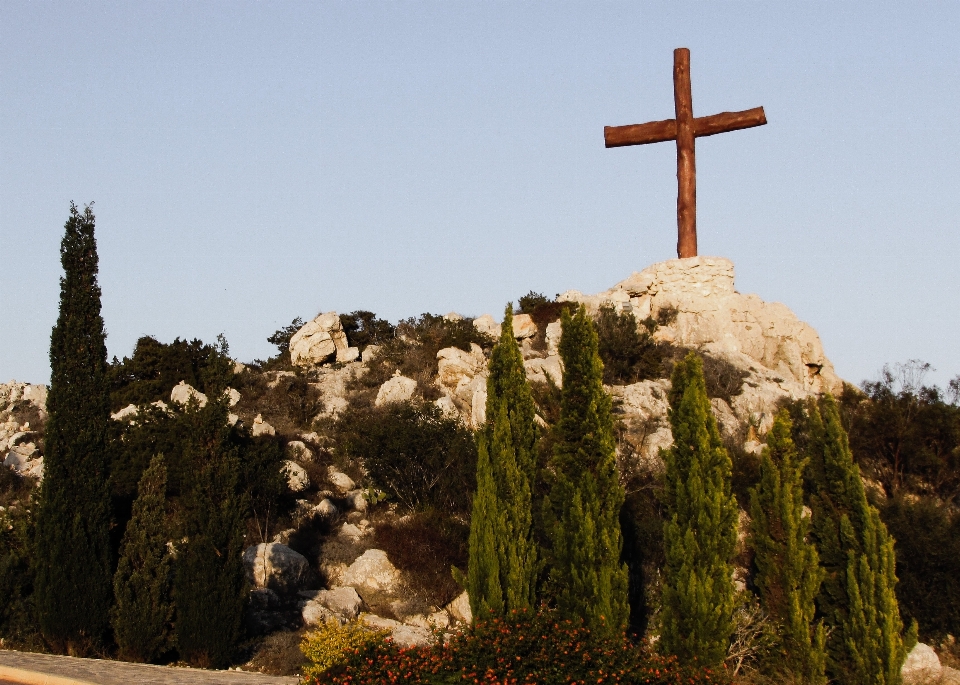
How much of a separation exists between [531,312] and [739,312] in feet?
A: 24.5

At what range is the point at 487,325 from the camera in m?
35.1

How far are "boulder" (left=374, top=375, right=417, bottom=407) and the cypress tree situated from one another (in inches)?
502

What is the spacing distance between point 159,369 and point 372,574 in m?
16.1

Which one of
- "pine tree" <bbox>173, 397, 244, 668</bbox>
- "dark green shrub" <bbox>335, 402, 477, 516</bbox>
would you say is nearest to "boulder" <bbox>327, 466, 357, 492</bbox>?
"dark green shrub" <bbox>335, 402, 477, 516</bbox>

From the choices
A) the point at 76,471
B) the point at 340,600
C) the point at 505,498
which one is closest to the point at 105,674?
the point at 76,471

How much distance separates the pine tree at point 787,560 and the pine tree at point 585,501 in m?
2.51

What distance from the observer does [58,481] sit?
57.8ft

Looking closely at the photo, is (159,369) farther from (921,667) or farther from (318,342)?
(921,667)

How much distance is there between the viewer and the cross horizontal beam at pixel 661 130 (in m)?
27.4

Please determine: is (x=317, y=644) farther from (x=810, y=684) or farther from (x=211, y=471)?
(x=810, y=684)

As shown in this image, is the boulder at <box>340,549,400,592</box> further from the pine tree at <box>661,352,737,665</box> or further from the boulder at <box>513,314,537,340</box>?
the boulder at <box>513,314,537,340</box>

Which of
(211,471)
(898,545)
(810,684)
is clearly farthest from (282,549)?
(898,545)

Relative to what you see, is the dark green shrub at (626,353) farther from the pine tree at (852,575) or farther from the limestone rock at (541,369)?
the pine tree at (852,575)

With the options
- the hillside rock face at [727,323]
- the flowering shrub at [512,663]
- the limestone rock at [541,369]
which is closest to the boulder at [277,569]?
the flowering shrub at [512,663]
